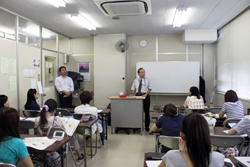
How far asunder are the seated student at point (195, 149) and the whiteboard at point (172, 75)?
516cm

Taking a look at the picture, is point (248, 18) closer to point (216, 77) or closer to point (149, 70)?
point (216, 77)

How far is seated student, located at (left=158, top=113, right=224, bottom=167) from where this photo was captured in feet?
3.54

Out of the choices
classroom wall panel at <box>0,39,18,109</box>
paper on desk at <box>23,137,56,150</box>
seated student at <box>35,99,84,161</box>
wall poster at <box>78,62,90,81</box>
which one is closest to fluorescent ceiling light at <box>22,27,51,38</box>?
classroom wall panel at <box>0,39,18,109</box>

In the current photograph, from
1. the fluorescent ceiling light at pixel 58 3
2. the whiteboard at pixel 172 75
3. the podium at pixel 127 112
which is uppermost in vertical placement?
the fluorescent ceiling light at pixel 58 3

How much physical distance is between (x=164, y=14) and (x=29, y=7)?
3028 mm

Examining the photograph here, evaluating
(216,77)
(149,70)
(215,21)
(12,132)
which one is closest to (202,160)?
(12,132)

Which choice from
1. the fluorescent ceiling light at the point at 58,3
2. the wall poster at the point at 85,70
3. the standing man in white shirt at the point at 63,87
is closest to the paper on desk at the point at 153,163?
the fluorescent ceiling light at the point at 58,3

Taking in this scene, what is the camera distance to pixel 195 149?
1088 mm

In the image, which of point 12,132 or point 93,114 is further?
point 93,114

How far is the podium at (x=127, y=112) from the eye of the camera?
4551 mm

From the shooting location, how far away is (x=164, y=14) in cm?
443

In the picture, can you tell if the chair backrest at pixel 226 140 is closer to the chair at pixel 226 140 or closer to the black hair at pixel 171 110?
the chair at pixel 226 140

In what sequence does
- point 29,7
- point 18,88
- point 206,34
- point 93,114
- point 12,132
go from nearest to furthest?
point 12,132 → point 93,114 → point 29,7 → point 18,88 → point 206,34

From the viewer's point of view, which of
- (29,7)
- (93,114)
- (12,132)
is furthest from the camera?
(29,7)
